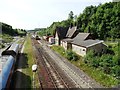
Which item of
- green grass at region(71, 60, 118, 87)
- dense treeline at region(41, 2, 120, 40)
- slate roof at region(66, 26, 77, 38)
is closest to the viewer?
green grass at region(71, 60, 118, 87)

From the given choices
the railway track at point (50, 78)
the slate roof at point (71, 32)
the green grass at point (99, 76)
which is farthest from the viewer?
the slate roof at point (71, 32)

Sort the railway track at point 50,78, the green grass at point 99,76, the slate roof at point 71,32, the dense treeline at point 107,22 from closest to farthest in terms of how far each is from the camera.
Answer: the green grass at point 99,76 → the railway track at point 50,78 → the slate roof at point 71,32 → the dense treeline at point 107,22

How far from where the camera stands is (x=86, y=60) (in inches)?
1236

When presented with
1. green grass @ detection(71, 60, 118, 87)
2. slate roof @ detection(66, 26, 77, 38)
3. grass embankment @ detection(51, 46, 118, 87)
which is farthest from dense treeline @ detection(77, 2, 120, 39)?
green grass @ detection(71, 60, 118, 87)

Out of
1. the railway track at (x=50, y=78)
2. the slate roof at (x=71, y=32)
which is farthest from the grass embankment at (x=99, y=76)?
the slate roof at (x=71, y=32)

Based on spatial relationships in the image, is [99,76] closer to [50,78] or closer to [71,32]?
[50,78]

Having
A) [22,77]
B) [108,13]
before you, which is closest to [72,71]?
[22,77]

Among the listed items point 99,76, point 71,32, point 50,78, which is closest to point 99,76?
point 99,76

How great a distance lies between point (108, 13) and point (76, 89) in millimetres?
51403

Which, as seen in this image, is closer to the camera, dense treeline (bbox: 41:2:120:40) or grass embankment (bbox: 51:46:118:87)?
grass embankment (bbox: 51:46:118:87)

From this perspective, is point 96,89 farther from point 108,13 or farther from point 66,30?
point 108,13

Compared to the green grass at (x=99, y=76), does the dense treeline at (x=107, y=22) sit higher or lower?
higher

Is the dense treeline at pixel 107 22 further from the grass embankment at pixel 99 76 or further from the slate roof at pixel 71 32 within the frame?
the grass embankment at pixel 99 76

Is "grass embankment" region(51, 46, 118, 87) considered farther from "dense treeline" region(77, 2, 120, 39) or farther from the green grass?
"dense treeline" region(77, 2, 120, 39)
